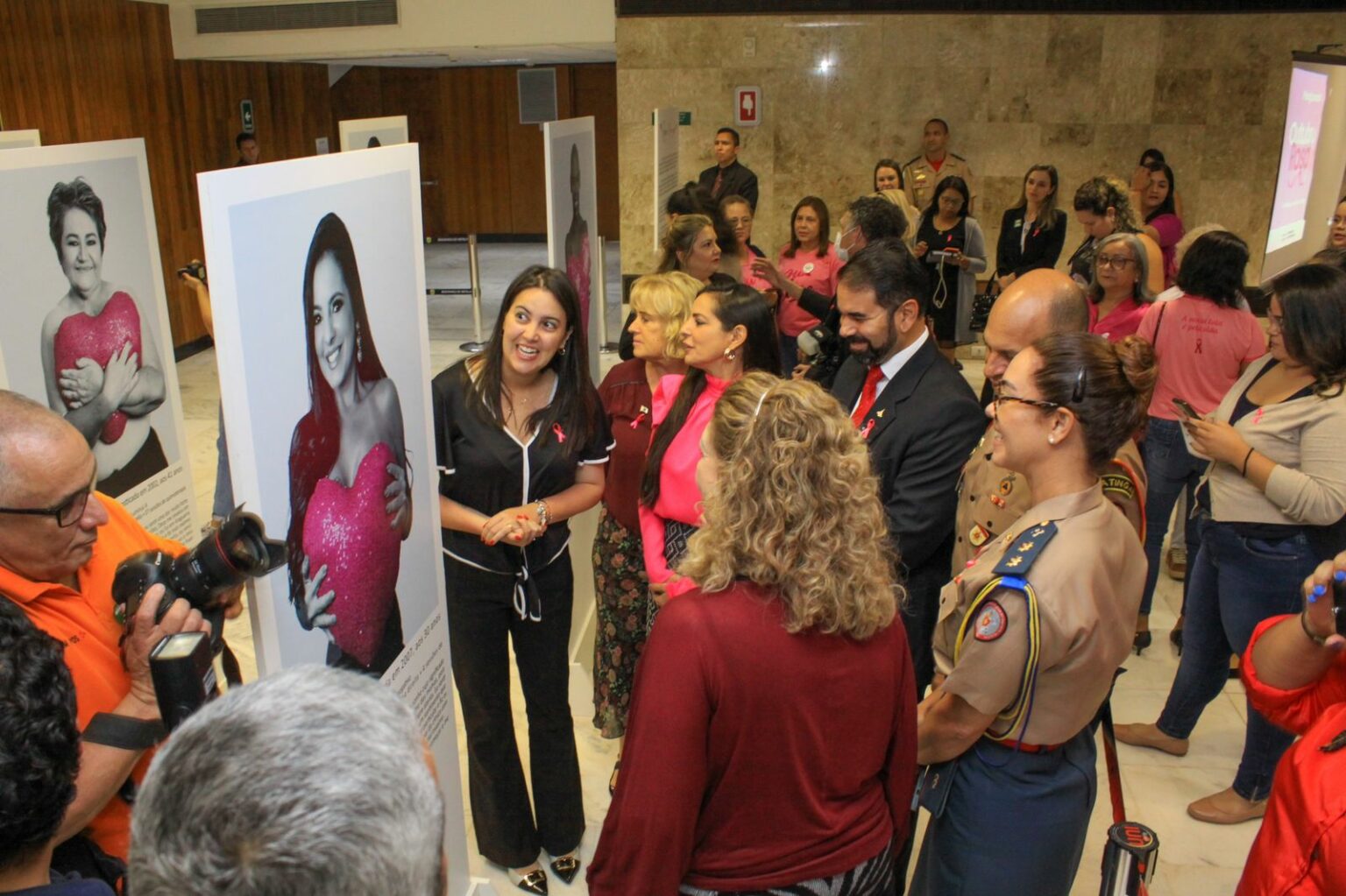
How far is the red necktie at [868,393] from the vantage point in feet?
8.53

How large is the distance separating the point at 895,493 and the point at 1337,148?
19.4ft

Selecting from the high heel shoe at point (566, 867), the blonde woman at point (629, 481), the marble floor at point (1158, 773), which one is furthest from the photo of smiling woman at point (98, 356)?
the high heel shoe at point (566, 867)

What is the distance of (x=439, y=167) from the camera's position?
14930 millimetres

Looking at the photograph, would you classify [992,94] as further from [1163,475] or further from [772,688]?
[772,688]

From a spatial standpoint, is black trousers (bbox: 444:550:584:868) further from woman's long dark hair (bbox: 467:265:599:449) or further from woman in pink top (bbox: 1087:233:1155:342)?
woman in pink top (bbox: 1087:233:1155:342)

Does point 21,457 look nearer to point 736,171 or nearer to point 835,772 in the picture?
point 835,772

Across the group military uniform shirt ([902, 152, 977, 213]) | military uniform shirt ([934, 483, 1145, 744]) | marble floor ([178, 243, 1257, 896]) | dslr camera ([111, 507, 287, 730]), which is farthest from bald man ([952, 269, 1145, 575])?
military uniform shirt ([902, 152, 977, 213])

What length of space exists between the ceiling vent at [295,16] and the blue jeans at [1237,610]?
7975mm

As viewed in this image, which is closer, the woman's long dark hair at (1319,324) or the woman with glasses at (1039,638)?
the woman with glasses at (1039,638)

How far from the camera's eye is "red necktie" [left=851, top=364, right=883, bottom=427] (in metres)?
2.60

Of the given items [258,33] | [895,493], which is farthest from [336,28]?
[895,493]

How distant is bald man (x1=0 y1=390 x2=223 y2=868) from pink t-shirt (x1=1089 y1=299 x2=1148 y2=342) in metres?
3.59

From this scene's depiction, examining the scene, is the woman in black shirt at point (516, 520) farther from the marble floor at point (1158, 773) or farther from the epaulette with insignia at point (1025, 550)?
the epaulette with insignia at point (1025, 550)

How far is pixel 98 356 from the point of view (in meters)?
2.80
